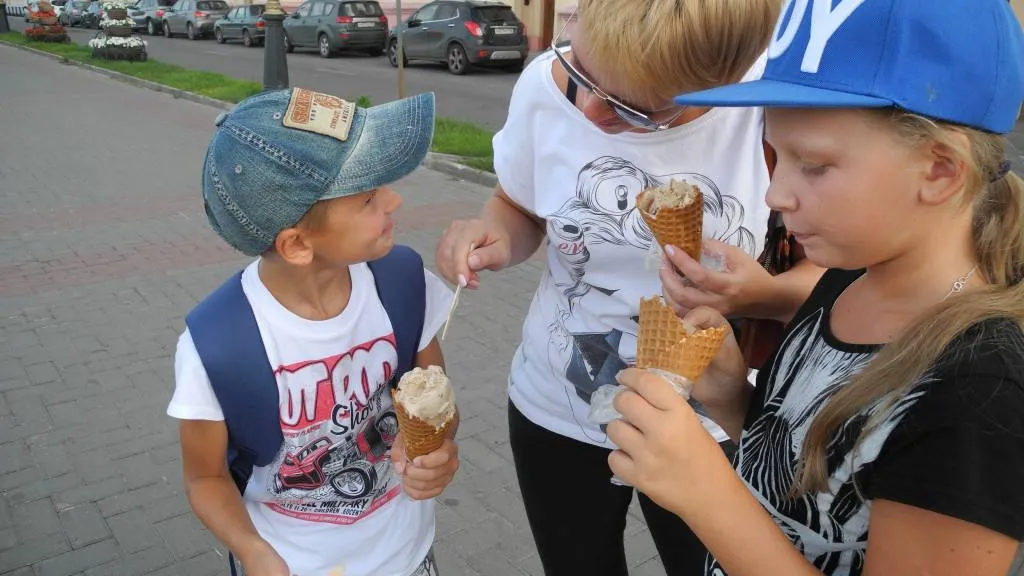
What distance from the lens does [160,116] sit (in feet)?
45.4

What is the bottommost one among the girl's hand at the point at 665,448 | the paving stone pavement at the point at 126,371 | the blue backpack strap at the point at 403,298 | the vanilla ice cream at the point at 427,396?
the paving stone pavement at the point at 126,371

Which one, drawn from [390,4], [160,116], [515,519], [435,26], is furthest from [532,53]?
[515,519]

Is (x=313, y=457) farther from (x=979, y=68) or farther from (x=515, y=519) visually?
(x=515, y=519)

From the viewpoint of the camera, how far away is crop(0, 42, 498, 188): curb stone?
30.3 ft

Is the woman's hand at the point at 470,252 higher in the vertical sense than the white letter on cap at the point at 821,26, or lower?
lower

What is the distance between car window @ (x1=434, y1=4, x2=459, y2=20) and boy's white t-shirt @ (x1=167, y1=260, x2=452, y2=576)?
18411 millimetres

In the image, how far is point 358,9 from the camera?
76.2 feet

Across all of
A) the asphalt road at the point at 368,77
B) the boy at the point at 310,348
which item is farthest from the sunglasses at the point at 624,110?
the asphalt road at the point at 368,77

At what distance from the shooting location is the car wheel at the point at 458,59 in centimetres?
1884

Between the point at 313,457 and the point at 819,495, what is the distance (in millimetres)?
1139

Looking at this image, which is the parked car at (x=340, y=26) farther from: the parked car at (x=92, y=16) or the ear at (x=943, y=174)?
the ear at (x=943, y=174)

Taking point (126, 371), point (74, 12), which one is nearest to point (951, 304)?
point (126, 371)

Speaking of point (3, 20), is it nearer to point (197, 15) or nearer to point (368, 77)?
point (197, 15)

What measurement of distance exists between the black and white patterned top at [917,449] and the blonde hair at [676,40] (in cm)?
59
